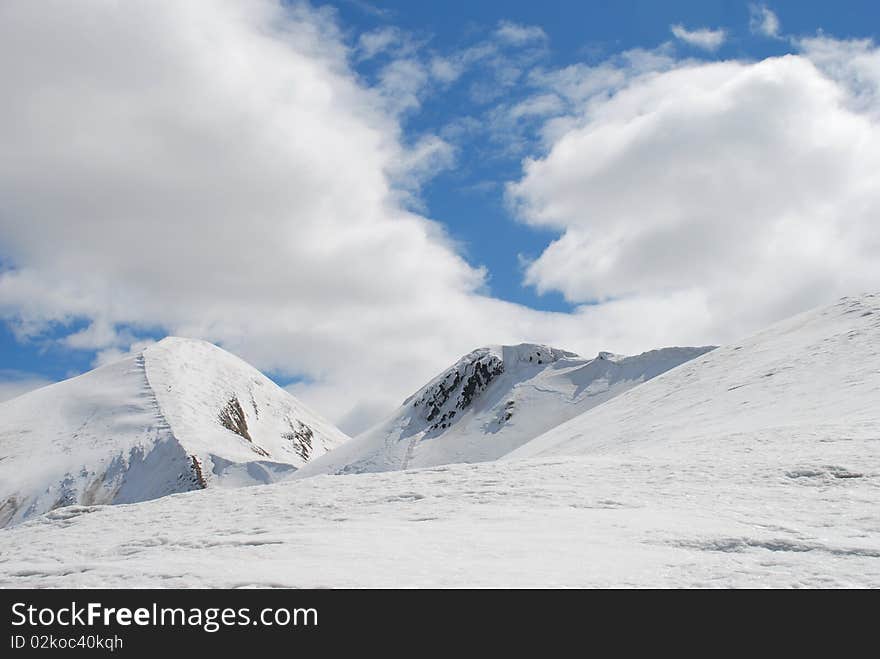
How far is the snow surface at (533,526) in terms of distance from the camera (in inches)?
Answer: 287

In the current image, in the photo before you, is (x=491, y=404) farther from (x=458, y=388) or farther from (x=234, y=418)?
(x=234, y=418)

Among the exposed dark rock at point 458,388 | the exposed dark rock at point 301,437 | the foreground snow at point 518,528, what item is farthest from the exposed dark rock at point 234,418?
the foreground snow at point 518,528

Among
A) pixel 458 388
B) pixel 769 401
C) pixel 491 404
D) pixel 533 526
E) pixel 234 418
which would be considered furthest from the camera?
pixel 234 418

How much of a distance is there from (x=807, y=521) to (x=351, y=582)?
625 cm

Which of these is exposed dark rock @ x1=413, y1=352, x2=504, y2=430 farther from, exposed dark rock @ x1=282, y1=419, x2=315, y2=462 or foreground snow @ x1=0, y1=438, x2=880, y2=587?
foreground snow @ x1=0, y1=438, x2=880, y2=587

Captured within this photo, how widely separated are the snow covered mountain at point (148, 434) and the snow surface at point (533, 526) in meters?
103

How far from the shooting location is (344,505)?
1314 cm

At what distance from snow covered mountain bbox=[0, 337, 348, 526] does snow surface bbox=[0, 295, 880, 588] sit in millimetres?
103082

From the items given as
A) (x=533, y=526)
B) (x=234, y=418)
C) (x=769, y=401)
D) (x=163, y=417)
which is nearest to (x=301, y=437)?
(x=234, y=418)

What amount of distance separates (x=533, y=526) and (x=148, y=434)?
13832cm

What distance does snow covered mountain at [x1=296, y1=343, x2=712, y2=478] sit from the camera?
293ft

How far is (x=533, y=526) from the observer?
1003 centimetres

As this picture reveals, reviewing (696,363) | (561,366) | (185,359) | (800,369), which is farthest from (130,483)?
(800,369)

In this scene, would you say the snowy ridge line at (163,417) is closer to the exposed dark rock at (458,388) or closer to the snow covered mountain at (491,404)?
the snow covered mountain at (491,404)
